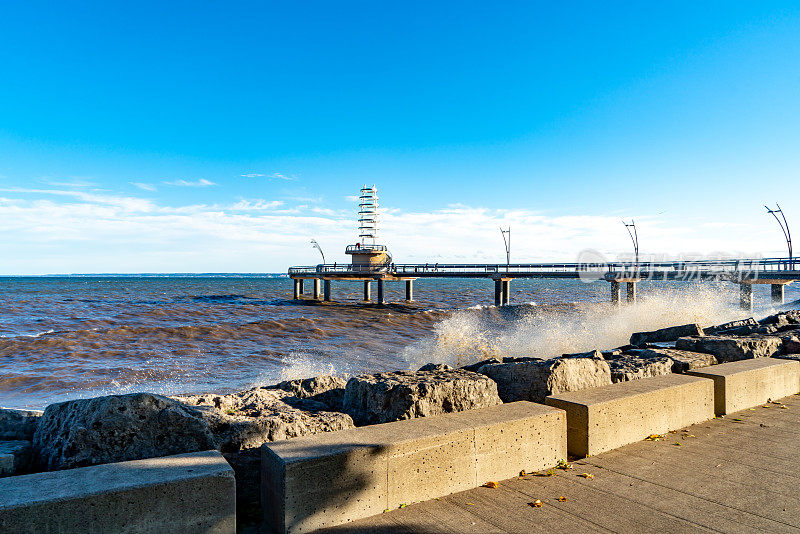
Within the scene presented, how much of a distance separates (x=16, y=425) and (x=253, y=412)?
68.9 inches

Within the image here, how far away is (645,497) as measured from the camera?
3463 mm

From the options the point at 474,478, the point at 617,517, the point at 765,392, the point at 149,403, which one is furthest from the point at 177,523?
the point at 765,392

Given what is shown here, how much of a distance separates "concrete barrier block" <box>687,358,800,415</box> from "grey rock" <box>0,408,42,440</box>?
6514 mm

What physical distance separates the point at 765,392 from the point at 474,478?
15.3ft

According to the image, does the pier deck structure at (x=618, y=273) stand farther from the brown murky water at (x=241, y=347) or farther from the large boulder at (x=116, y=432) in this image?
the large boulder at (x=116, y=432)

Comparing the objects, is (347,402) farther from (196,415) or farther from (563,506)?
(563,506)

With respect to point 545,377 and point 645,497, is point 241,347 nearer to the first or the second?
point 545,377

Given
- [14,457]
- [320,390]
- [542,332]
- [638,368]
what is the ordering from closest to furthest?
[14,457] → [320,390] → [638,368] → [542,332]

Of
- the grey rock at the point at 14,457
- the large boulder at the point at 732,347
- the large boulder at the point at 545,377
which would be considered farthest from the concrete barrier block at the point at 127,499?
the large boulder at the point at 732,347

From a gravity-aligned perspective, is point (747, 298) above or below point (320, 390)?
below

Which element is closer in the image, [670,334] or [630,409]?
[630,409]

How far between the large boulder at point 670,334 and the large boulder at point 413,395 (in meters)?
6.49

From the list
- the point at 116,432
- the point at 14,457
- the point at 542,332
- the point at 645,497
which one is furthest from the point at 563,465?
the point at 542,332

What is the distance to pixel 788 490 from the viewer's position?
359 cm
